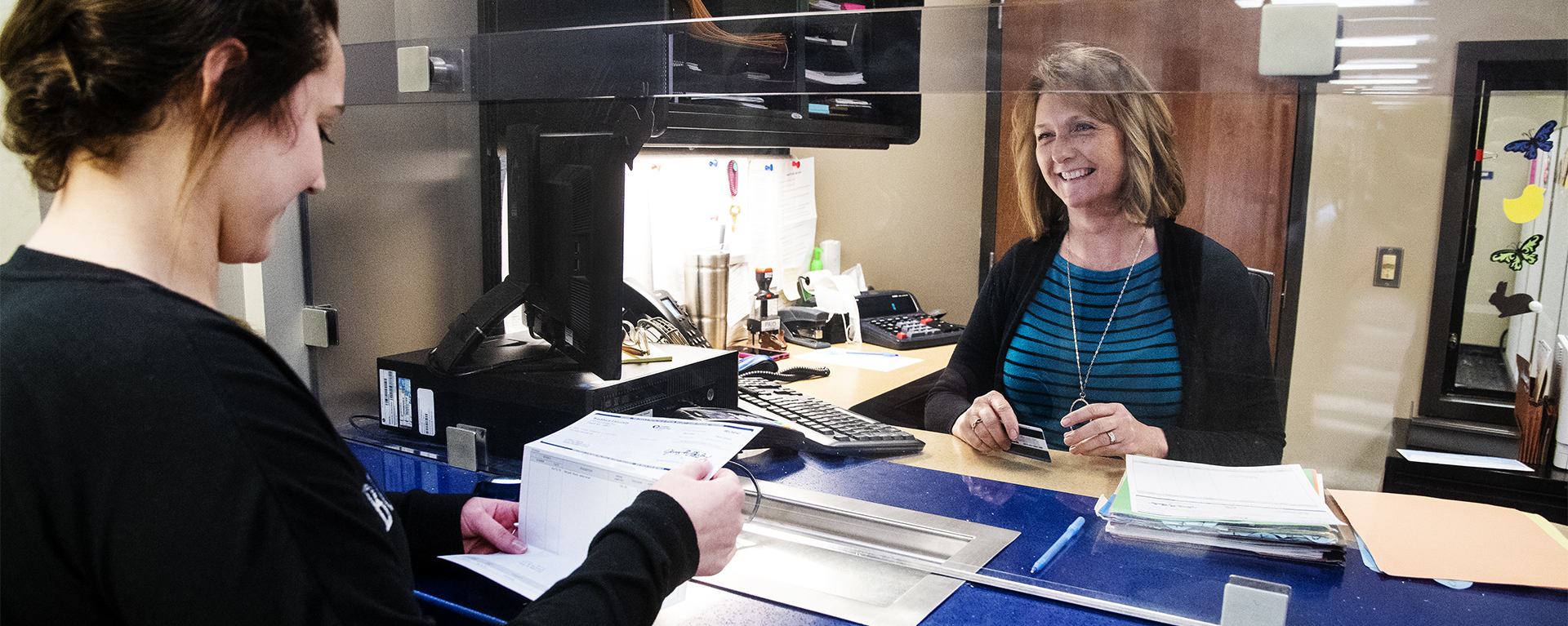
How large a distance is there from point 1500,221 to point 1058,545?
0.59m

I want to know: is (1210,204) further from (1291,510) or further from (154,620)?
(154,620)

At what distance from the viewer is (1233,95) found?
1.08 m

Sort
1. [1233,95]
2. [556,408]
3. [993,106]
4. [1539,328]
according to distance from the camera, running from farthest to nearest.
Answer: [556,408] < [993,106] < [1233,95] < [1539,328]

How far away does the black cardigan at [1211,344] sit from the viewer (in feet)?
3.79

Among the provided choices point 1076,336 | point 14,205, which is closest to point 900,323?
point 1076,336

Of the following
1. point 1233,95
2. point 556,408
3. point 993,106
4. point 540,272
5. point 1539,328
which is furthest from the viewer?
point 540,272

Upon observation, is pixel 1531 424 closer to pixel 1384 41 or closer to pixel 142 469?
pixel 1384 41

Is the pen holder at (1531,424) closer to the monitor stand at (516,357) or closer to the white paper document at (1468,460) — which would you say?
the white paper document at (1468,460)

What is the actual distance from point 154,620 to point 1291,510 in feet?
3.71

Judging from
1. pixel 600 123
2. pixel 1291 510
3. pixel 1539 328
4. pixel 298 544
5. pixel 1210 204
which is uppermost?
pixel 600 123

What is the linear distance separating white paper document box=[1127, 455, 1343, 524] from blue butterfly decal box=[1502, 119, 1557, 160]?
43 cm

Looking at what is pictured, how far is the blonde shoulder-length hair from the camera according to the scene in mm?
1122

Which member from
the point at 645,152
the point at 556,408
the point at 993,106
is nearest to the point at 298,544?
the point at 556,408

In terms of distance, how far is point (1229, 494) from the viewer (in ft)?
3.80
